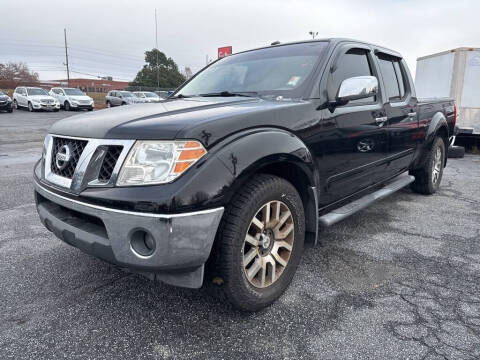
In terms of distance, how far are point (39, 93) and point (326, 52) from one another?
25.7 meters

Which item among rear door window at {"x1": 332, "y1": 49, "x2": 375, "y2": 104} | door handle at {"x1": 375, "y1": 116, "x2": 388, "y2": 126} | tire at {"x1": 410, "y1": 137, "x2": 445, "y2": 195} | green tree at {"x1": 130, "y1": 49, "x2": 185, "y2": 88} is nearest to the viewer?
rear door window at {"x1": 332, "y1": 49, "x2": 375, "y2": 104}

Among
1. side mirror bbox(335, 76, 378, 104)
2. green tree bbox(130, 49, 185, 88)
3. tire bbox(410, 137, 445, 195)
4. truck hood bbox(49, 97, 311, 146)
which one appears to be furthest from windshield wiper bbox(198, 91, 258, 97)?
green tree bbox(130, 49, 185, 88)

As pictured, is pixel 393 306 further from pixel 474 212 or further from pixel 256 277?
pixel 474 212

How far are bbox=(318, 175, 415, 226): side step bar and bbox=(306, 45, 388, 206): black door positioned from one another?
11 cm

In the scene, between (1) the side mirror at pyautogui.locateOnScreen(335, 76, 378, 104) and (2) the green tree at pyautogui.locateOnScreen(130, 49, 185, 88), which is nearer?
(1) the side mirror at pyautogui.locateOnScreen(335, 76, 378, 104)

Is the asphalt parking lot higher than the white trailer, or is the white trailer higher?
the white trailer

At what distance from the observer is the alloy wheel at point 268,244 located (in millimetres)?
→ 2121

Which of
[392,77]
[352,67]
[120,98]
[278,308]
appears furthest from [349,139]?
[120,98]

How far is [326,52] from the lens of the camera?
9.55 feet

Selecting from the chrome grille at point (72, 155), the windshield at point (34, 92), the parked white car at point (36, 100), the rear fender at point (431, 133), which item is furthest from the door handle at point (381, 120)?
the windshield at point (34, 92)

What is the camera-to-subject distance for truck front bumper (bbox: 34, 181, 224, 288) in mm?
1704

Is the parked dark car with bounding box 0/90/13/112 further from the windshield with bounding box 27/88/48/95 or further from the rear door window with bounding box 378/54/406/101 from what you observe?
the rear door window with bounding box 378/54/406/101

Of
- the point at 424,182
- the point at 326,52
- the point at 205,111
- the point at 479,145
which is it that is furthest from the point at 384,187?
the point at 479,145

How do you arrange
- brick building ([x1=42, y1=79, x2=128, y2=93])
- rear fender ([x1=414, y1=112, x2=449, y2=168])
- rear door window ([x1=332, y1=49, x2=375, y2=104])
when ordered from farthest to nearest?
brick building ([x1=42, y1=79, x2=128, y2=93])
rear fender ([x1=414, y1=112, x2=449, y2=168])
rear door window ([x1=332, y1=49, x2=375, y2=104])
